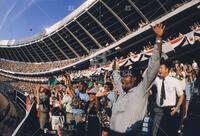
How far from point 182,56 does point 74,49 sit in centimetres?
3034

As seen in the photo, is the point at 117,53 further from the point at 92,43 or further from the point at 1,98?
the point at 1,98

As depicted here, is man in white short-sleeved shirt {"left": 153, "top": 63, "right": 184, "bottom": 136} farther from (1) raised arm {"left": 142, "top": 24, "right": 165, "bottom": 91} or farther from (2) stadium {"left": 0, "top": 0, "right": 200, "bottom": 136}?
(1) raised arm {"left": 142, "top": 24, "right": 165, "bottom": 91}

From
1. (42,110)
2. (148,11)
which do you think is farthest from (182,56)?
(42,110)

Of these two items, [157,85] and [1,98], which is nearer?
[1,98]

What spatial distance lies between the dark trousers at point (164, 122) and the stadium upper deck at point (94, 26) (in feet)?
53.9

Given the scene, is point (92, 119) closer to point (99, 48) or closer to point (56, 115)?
point (56, 115)

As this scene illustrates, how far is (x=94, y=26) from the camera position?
1720 inches

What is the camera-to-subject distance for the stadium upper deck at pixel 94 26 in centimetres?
3300

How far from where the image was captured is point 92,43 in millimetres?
45844

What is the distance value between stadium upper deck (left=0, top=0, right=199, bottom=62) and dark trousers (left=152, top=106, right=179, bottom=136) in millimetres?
16415

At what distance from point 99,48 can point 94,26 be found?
7.63 ft

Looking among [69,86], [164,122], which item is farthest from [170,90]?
[69,86]

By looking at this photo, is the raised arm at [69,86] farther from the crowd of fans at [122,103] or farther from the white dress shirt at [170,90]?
the white dress shirt at [170,90]

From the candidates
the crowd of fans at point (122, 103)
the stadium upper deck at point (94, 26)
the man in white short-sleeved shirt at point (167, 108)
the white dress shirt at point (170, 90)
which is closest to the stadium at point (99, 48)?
the stadium upper deck at point (94, 26)
